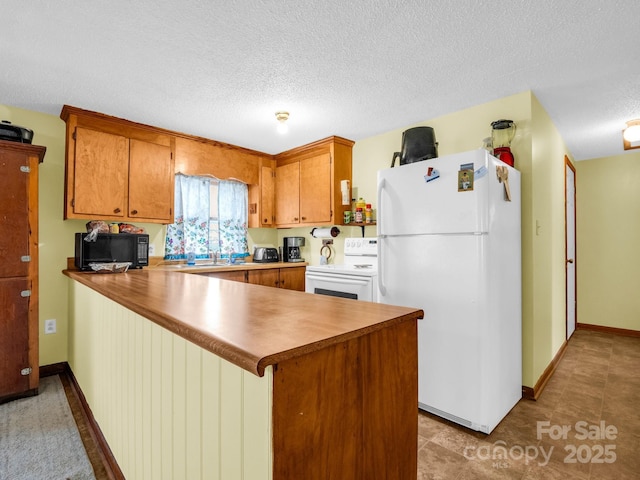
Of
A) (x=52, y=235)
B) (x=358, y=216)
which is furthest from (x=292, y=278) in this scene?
(x=52, y=235)

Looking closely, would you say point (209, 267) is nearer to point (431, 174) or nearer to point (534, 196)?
point (431, 174)

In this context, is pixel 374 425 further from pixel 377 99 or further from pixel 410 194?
pixel 377 99

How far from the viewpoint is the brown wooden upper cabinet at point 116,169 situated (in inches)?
110

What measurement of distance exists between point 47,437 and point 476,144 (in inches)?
142

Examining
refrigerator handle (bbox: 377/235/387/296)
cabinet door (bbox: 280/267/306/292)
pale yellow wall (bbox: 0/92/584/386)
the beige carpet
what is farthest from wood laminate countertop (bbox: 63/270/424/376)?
cabinet door (bbox: 280/267/306/292)

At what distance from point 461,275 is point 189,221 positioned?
9.74 ft

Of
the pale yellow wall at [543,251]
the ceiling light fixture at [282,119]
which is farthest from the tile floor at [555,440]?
the ceiling light fixture at [282,119]

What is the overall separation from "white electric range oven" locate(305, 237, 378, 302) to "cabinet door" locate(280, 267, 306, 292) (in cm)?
73

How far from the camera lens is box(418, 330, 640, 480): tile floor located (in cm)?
171

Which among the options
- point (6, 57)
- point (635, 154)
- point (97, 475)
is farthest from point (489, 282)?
point (635, 154)

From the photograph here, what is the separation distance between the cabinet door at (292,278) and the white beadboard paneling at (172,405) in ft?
6.98

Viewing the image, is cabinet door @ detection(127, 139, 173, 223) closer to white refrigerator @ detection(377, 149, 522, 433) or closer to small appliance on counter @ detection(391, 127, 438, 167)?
white refrigerator @ detection(377, 149, 522, 433)

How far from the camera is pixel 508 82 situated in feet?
7.69

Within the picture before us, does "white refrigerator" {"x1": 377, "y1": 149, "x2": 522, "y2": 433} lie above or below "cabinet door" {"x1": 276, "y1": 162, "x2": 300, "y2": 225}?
below
